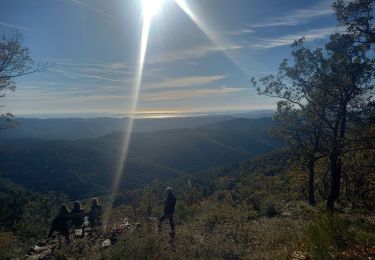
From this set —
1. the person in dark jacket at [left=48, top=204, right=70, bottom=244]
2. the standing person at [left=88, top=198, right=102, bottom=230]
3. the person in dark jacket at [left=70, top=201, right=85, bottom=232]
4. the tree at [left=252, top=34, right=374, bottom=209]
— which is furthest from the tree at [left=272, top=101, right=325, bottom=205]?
the person in dark jacket at [left=48, top=204, right=70, bottom=244]

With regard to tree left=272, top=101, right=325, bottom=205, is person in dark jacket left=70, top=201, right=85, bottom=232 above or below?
below

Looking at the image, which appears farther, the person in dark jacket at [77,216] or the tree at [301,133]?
the tree at [301,133]

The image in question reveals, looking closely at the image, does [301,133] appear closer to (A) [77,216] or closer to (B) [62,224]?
(A) [77,216]

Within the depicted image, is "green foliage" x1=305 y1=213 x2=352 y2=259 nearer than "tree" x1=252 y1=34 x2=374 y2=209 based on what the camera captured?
Yes

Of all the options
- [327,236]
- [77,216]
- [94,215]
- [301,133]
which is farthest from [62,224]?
[301,133]

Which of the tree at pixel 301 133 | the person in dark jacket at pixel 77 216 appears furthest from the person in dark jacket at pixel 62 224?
the tree at pixel 301 133

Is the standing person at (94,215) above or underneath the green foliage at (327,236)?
underneath

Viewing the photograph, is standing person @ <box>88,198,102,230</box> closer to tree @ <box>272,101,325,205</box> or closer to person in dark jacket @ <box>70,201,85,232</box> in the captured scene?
person in dark jacket @ <box>70,201,85,232</box>

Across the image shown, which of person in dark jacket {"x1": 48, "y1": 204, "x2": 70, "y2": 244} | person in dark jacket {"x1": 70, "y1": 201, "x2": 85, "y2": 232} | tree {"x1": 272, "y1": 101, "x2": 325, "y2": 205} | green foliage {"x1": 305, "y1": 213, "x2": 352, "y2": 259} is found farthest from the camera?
tree {"x1": 272, "y1": 101, "x2": 325, "y2": 205}

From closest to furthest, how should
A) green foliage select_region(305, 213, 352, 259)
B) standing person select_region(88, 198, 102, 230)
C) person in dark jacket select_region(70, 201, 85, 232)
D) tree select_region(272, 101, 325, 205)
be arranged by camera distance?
green foliage select_region(305, 213, 352, 259) < person in dark jacket select_region(70, 201, 85, 232) < standing person select_region(88, 198, 102, 230) < tree select_region(272, 101, 325, 205)

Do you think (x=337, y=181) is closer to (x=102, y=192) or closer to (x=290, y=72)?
(x=290, y=72)

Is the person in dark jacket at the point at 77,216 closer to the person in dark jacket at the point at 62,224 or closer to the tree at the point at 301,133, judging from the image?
the person in dark jacket at the point at 62,224

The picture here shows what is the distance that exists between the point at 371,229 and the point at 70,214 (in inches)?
518

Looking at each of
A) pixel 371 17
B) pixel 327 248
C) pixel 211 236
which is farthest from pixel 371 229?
pixel 371 17
